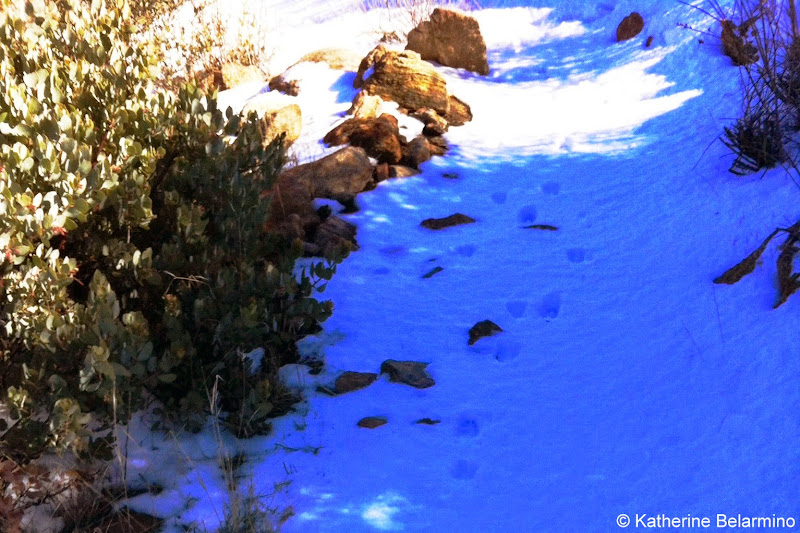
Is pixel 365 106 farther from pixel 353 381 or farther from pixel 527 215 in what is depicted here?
pixel 353 381

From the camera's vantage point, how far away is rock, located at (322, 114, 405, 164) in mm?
6258

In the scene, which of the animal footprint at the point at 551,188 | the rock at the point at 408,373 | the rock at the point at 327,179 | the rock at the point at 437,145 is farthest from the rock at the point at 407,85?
the rock at the point at 408,373

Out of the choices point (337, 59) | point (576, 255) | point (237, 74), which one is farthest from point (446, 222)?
point (237, 74)

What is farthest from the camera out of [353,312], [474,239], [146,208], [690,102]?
[690,102]

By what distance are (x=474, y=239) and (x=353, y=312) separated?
1.26 meters

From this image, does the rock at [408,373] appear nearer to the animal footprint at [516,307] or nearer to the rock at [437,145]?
the animal footprint at [516,307]

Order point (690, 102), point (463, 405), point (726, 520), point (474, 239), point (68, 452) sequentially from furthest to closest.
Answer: point (690, 102) → point (474, 239) → point (463, 405) → point (68, 452) → point (726, 520)

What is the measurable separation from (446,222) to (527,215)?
60 cm

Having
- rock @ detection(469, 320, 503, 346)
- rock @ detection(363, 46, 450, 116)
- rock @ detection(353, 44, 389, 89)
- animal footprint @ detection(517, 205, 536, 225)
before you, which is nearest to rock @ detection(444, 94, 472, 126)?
rock @ detection(363, 46, 450, 116)

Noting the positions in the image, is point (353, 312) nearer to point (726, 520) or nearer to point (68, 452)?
point (68, 452)

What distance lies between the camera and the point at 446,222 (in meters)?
5.37

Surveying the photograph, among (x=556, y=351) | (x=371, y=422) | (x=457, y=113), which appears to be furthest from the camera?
(x=457, y=113)

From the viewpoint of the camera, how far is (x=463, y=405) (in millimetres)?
3500

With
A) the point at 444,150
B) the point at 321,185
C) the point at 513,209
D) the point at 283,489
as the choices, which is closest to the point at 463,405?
the point at 283,489
